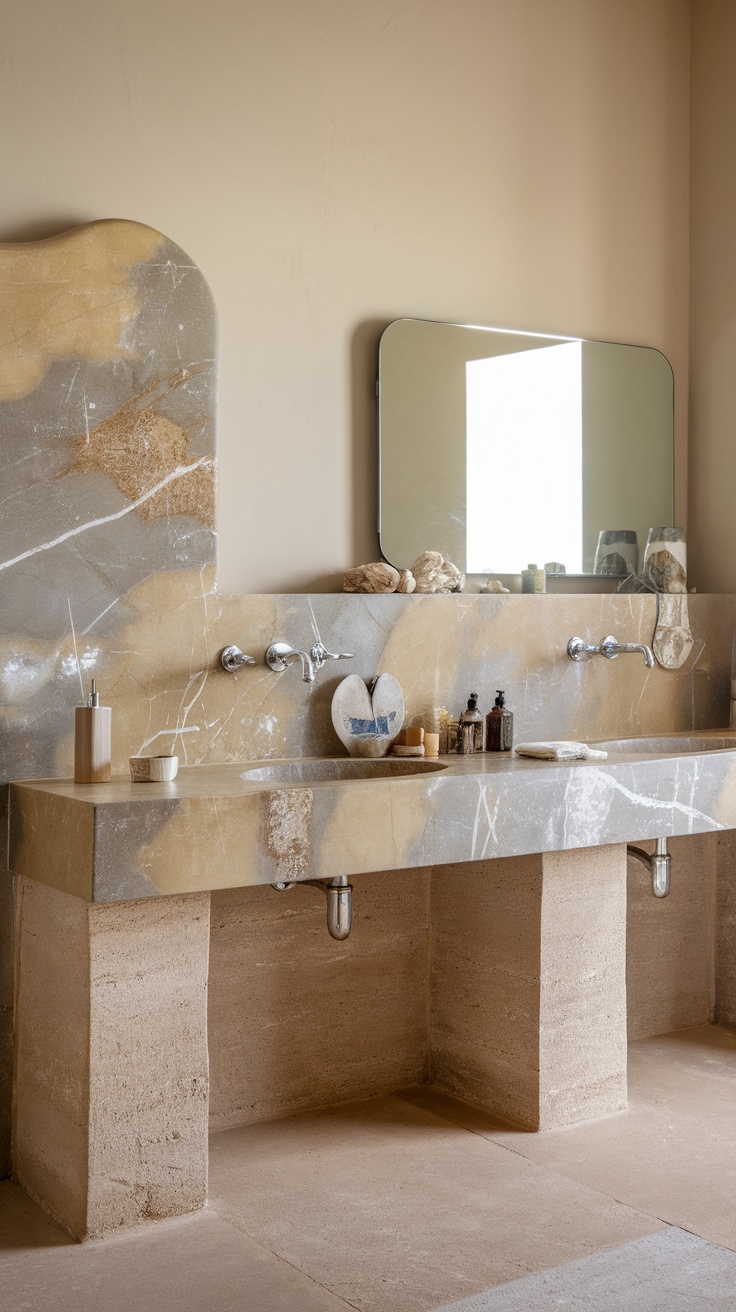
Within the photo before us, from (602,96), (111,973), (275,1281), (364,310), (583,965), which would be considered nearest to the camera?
(275,1281)

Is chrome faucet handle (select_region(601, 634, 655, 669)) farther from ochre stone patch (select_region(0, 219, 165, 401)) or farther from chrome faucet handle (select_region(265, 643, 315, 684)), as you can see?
ochre stone patch (select_region(0, 219, 165, 401))

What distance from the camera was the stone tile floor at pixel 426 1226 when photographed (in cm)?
216

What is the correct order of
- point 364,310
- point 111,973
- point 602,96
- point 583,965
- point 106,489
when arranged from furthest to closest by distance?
point 602,96 < point 364,310 < point 583,965 < point 106,489 < point 111,973

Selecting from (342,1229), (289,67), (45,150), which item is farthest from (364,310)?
(342,1229)

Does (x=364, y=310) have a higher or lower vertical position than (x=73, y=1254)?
higher

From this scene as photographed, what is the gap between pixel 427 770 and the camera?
111 inches

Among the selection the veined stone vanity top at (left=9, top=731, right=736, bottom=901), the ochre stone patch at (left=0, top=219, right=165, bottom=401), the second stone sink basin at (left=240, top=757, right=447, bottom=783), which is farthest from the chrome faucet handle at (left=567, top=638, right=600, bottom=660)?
the ochre stone patch at (left=0, top=219, right=165, bottom=401)

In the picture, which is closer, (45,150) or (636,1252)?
(636,1252)

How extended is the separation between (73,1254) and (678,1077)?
1.67 m

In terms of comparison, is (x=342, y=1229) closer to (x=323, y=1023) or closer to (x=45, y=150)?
(x=323, y=1023)

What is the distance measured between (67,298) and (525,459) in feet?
4.51

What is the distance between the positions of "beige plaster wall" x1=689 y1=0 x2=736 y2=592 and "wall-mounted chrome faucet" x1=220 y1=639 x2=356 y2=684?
1475 millimetres

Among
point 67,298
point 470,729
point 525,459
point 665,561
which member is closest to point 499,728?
point 470,729

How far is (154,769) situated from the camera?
2.49 m
